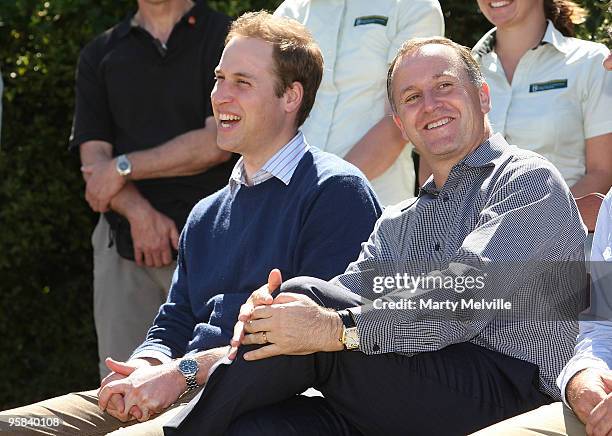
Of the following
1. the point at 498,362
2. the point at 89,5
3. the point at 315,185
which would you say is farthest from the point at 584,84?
the point at 89,5

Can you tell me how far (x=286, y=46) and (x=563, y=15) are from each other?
1.26m

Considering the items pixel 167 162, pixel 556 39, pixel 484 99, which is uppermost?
pixel 556 39

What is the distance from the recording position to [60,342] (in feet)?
21.7

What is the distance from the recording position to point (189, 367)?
3.90 m

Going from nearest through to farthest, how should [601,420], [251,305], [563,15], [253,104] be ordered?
[601,420] < [251,305] < [253,104] < [563,15]

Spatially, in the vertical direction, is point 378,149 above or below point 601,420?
above

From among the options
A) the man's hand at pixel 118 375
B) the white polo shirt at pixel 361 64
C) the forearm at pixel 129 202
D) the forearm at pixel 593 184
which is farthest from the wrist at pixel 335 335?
the forearm at pixel 129 202

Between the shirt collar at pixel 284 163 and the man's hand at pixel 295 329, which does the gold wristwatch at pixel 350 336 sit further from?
the shirt collar at pixel 284 163

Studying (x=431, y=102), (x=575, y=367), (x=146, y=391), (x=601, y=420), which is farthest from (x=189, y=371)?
(x=601, y=420)

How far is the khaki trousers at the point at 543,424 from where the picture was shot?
3.07 metres

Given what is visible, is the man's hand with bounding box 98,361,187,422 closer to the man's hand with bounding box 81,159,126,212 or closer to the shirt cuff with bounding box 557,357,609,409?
the shirt cuff with bounding box 557,357,609,409

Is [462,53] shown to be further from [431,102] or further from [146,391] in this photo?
[146,391]

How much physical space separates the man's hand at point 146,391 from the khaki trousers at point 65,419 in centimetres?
6

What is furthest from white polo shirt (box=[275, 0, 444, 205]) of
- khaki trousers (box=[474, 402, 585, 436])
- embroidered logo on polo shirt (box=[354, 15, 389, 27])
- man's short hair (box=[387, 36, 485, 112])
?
khaki trousers (box=[474, 402, 585, 436])
